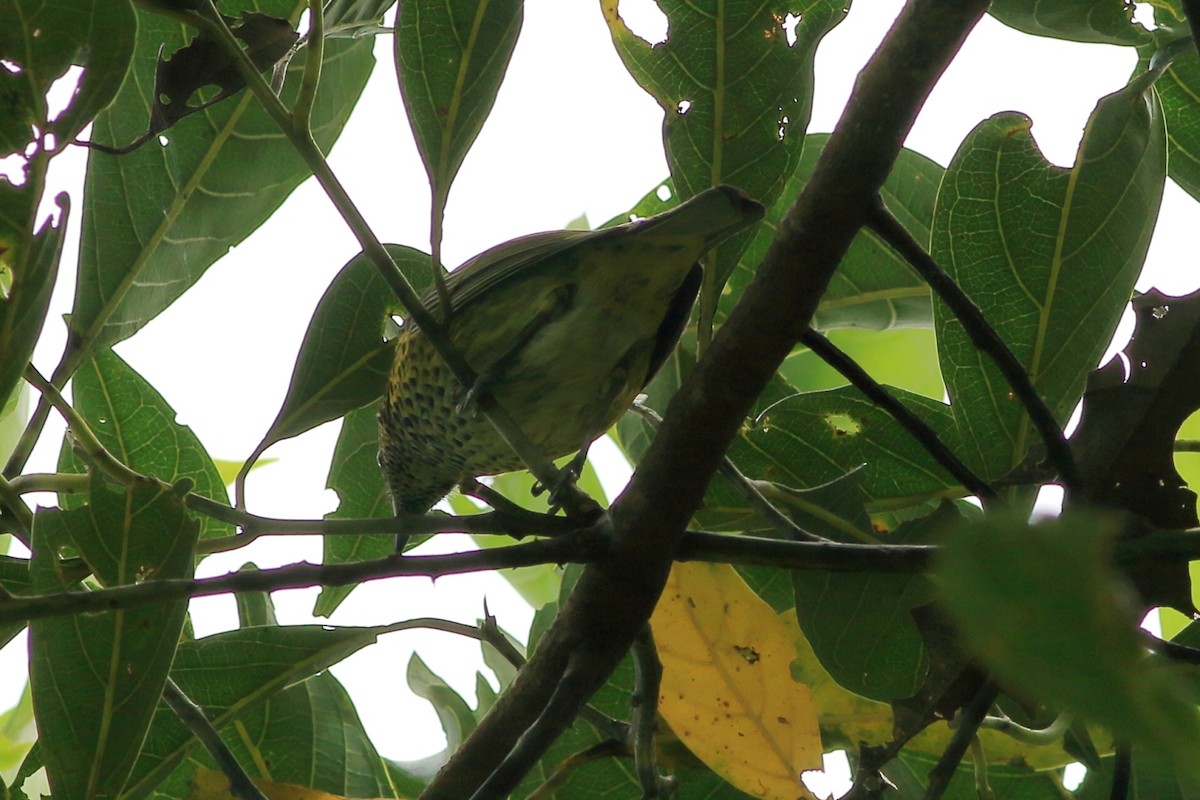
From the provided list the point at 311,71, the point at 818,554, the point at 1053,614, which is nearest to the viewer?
the point at 1053,614

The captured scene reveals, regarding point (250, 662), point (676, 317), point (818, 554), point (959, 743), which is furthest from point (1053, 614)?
point (676, 317)

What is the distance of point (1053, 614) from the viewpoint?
35 centimetres

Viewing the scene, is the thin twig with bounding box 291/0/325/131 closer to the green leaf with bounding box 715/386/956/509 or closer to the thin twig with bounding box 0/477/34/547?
the thin twig with bounding box 0/477/34/547

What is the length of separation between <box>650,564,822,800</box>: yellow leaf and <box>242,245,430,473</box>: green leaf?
69 centimetres

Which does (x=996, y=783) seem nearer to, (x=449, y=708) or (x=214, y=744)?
(x=449, y=708)

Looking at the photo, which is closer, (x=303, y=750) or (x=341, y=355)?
(x=341, y=355)

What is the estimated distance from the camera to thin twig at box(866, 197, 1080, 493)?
62.5 inches

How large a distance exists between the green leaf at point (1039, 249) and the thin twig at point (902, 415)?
36 cm

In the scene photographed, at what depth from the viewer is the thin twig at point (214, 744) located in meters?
1.65

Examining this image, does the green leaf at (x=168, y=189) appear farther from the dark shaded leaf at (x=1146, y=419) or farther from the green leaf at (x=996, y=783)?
the green leaf at (x=996, y=783)

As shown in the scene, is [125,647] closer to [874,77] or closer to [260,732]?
[260,732]

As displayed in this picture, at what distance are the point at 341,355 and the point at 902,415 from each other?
3.32 ft

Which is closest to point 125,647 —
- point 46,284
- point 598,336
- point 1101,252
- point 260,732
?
point 46,284

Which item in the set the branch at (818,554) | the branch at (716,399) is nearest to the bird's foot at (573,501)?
the branch at (716,399)
